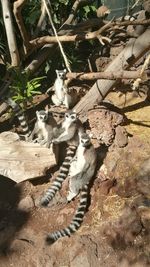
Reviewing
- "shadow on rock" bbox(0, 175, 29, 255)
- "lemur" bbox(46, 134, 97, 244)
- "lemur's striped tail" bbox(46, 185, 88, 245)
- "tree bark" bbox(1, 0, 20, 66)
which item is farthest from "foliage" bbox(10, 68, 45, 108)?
"lemur's striped tail" bbox(46, 185, 88, 245)

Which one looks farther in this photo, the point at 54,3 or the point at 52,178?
the point at 54,3

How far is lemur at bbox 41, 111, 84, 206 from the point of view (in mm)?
5477

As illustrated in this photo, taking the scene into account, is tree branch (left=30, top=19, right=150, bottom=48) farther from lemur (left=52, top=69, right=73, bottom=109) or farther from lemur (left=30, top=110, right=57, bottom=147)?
lemur (left=30, top=110, right=57, bottom=147)

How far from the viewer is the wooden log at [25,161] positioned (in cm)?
554

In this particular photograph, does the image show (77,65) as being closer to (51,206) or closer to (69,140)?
(69,140)

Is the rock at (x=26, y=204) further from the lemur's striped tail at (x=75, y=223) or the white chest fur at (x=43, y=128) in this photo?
the white chest fur at (x=43, y=128)

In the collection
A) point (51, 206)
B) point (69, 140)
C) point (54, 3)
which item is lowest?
point (51, 206)

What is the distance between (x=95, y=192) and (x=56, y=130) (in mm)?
1071

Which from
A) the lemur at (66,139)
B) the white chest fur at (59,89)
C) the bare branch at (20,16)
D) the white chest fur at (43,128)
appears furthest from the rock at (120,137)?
the bare branch at (20,16)

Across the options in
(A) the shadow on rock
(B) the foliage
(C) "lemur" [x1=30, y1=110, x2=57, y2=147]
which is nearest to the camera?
(A) the shadow on rock

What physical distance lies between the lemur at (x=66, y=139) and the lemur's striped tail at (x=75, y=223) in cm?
43

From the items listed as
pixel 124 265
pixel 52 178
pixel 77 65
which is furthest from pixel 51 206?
pixel 77 65

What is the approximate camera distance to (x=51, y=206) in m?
5.41

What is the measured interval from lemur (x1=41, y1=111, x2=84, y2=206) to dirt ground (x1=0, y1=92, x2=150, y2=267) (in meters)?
0.12
